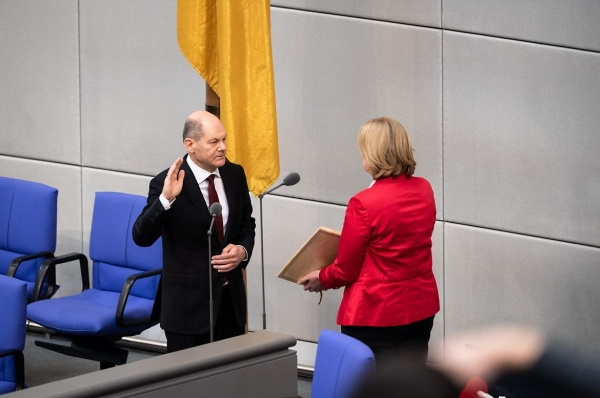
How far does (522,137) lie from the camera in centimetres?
472

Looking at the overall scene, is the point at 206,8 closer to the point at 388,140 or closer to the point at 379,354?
the point at 388,140

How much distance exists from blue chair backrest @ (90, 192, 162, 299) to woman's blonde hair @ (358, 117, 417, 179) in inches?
67.5

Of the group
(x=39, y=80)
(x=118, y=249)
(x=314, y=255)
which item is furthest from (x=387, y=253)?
(x=39, y=80)

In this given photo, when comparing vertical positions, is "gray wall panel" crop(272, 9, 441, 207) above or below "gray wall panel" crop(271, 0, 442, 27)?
below

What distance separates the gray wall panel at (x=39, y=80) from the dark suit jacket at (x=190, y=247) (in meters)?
2.37

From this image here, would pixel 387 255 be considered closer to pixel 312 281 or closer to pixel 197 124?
pixel 312 281

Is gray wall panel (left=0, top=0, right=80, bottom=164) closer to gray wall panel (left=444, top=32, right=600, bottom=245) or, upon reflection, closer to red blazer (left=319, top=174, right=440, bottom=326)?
gray wall panel (left=444, top=32, right=600, bottom=245)

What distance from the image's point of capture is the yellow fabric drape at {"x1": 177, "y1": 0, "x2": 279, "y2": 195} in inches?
176

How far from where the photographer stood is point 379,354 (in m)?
3.80

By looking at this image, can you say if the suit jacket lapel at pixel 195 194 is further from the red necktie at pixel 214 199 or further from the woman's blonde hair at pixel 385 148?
the woman's blonde hair at pixel 385 148

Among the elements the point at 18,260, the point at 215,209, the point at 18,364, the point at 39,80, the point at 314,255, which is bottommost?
the point at 18,364

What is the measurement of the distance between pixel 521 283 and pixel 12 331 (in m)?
2.50

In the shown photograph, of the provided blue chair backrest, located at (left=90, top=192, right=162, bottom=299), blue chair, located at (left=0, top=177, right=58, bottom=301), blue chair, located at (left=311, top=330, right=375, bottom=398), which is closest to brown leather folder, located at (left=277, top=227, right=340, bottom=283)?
blue chair, located at (left=311, top=330, right=375, bottom=398)

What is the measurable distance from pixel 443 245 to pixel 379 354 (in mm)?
1343
